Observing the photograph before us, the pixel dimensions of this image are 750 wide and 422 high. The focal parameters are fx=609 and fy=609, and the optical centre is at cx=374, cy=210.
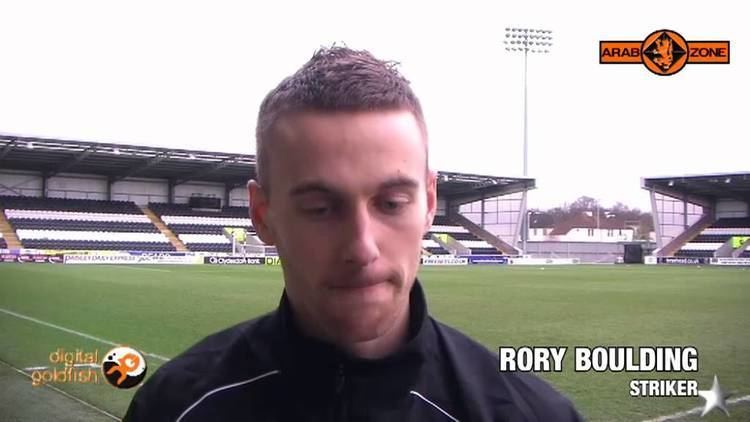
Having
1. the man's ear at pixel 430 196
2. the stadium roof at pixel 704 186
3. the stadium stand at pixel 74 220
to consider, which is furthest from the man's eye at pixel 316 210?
the stadium stand at pixel 74 220

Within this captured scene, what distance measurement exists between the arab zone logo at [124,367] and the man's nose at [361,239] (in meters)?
1.24

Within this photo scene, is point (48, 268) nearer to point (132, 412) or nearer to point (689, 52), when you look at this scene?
point (132, 412)

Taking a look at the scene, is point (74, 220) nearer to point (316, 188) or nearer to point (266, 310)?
point (266, 310)

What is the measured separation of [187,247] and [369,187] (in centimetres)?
266

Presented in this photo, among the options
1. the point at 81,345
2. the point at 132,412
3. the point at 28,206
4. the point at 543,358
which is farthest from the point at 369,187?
the point at 28,206

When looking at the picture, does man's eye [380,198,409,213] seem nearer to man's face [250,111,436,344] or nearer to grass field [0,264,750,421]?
man's face [250,111,436,344]

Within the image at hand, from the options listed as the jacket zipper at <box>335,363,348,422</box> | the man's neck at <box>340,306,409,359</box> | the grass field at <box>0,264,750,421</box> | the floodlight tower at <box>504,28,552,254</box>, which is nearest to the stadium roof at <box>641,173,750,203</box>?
the grass field at <box>0,264,750,421</box>

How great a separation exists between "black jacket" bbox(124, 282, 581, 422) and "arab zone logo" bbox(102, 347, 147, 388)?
0.77m

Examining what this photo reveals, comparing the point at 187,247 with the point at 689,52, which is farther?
the point at 187,247

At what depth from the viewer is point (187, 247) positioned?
3365 mm

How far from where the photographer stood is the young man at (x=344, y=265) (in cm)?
92

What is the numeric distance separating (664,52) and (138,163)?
6.19 ft

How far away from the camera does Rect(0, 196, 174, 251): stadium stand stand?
2.47 meters

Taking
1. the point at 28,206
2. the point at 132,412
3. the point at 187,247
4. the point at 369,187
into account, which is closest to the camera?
the point at 369,187
